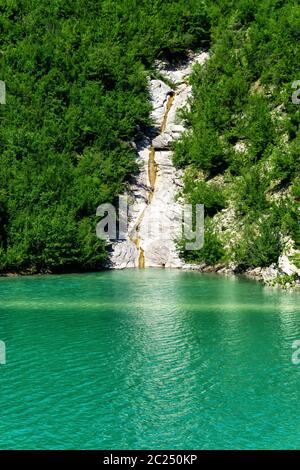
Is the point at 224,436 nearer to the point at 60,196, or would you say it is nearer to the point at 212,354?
the point at 212,354

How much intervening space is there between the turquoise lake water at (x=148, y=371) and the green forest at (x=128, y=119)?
8.44 meters

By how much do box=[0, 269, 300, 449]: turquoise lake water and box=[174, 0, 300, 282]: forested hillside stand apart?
7.26 metres

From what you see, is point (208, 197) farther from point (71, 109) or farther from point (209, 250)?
point (71, 109)

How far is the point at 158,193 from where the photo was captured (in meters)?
45.0

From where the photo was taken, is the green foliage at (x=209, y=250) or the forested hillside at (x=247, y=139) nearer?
the forested hillside at (x=247, y=139)

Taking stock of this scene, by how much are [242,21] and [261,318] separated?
3388cm

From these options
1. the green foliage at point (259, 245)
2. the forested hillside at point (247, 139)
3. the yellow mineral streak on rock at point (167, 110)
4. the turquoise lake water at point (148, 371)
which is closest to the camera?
the turquoise lake water at point (148, 371)

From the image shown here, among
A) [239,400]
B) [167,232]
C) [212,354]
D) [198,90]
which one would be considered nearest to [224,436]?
[239,400]

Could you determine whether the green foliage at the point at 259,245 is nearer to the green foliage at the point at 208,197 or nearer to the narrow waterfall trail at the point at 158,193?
the green foliage at the point at 208,197

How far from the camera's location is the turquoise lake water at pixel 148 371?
12.6m

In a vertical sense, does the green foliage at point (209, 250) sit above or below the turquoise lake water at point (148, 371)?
above

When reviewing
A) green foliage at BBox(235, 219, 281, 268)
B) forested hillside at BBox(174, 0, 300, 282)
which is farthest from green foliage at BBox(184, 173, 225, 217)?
green foliage at BBox(235, 219, 281, 268)

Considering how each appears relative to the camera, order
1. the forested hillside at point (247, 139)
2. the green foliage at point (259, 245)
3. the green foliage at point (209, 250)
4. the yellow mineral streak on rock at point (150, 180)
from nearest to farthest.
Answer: the green foliage at point (259, 245), the forested hillside at point (247, 139), the green foliage at point (209, 250), the yellow mineral streak on rock at point (150, 180)

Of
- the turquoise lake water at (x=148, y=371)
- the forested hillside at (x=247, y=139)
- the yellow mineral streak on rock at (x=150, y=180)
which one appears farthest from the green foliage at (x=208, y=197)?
the turquoise lake water at (x=148, y=371)
